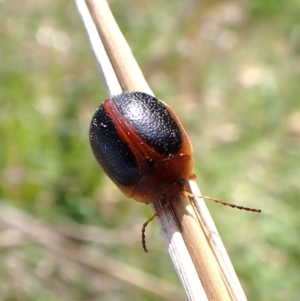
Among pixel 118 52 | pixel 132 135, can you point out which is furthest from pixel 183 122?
pixel 118 52

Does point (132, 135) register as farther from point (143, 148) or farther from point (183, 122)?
point (183, 122)

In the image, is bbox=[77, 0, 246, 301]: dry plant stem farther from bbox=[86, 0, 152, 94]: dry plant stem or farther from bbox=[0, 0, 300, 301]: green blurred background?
bbox=[0, 0, 300, 301]: green blurred background

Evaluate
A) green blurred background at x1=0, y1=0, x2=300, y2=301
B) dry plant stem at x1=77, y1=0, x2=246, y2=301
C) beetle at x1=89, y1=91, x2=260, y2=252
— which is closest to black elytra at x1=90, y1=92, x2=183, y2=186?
beetle at x1=89, y1=91, x2=260, y2=252

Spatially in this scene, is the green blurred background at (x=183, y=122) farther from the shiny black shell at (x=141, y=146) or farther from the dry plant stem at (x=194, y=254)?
the dry plant stem at (x=194, y=254)

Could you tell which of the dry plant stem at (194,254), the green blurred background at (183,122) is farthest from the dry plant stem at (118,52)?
the green blurred background at (183,122)

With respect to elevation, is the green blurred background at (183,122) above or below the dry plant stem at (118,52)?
below

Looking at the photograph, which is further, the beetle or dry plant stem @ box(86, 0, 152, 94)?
the beetle

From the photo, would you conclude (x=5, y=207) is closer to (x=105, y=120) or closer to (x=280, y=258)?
(x=105, y=120)
